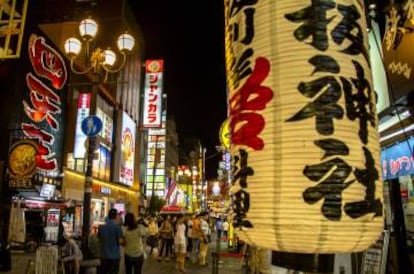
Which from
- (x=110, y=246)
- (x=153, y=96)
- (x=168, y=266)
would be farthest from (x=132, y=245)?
(x=153, y=96)

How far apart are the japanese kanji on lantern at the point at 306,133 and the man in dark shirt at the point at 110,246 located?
7518 millimetres

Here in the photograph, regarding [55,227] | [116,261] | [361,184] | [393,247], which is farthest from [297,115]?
[55,227]

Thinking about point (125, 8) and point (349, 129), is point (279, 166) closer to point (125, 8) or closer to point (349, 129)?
point (349, 129)

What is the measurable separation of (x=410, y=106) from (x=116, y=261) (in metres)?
7.30

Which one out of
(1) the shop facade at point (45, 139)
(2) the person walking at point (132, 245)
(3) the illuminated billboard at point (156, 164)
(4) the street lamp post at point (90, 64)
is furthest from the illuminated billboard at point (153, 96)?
(2) the person walking at point (132, 245)

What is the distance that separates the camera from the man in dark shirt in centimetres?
978

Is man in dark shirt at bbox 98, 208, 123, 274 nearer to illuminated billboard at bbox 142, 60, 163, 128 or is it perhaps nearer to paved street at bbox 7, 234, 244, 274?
paved street at bbox 7, 234, 244, 274

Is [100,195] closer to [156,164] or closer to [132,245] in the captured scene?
[156,164]

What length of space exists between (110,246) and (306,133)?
8.22m

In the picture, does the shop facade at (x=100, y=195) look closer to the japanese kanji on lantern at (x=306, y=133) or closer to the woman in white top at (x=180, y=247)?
the woman in white top at (x=180, y=247)

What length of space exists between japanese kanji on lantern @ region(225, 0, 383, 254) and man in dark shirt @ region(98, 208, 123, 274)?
752 cm

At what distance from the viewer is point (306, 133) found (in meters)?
2.62

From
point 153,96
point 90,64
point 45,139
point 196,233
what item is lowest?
point 196,233

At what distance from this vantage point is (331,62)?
271cm
